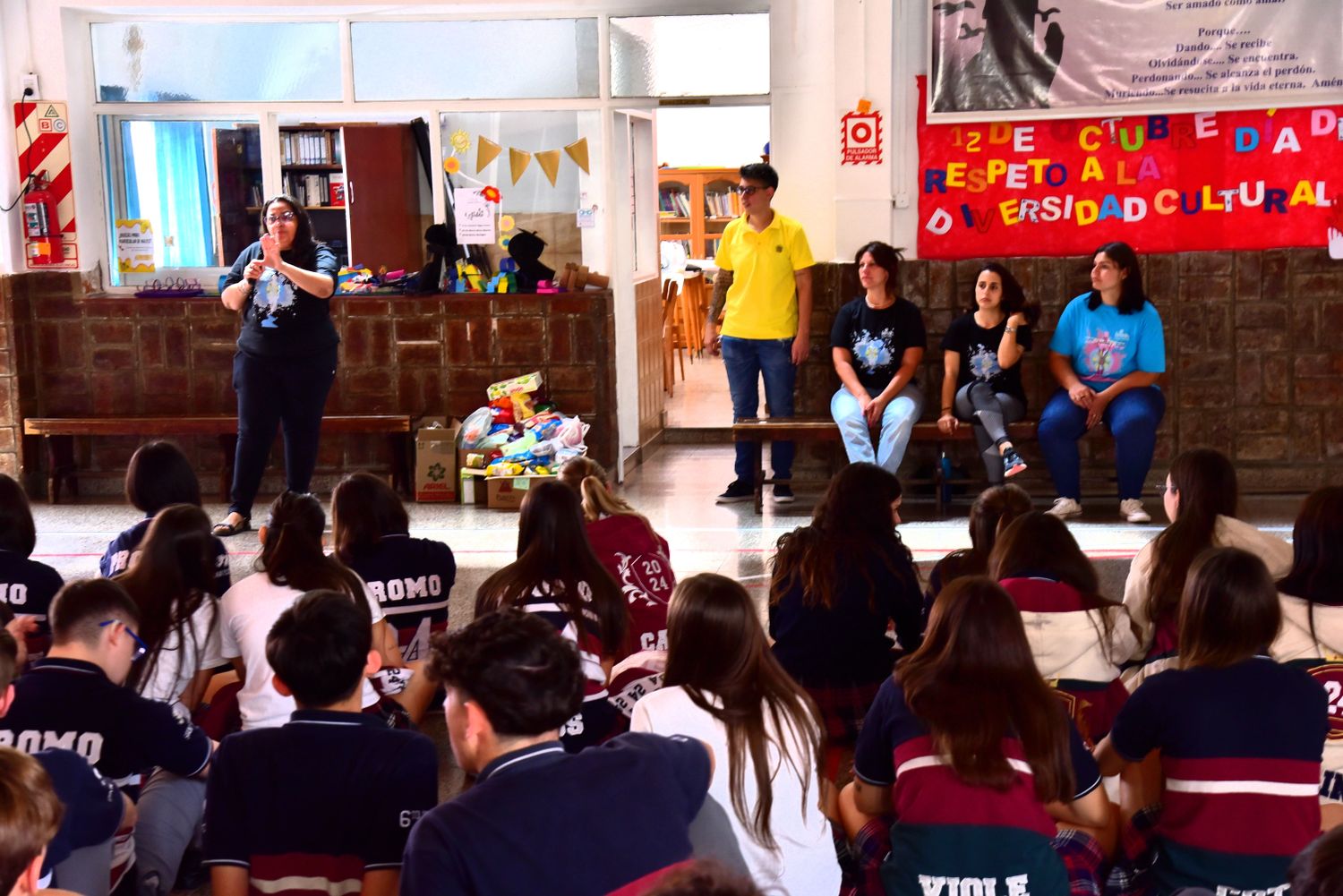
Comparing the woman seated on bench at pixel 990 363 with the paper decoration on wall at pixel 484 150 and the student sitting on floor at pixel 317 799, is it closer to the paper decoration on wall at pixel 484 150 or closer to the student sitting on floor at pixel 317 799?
the paper decoration on wall at pixel 484 150

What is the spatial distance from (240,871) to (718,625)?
0.97m

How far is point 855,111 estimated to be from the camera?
793 cm

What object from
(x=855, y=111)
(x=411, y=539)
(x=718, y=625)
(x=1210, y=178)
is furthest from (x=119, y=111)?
(x=718, y=625)

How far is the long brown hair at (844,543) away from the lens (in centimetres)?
403

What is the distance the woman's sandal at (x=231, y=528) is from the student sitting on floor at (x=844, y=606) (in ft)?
13.2

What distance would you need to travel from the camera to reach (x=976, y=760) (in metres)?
2.65

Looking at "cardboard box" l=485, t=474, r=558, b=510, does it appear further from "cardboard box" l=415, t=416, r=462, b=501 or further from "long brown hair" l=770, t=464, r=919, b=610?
"long brown hair" l=770, t=464, r=919, b=610

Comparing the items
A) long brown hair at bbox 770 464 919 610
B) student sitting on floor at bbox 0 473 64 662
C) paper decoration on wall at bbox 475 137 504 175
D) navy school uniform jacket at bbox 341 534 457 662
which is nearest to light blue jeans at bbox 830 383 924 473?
paper decoration on wall at bbox 475 137 504 175

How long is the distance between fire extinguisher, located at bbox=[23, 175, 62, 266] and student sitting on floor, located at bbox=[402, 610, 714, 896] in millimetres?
7093

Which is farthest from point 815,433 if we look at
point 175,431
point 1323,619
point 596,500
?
point 1323,619

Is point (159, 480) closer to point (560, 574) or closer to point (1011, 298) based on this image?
point (560, 574)

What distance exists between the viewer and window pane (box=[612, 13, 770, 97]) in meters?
8.58

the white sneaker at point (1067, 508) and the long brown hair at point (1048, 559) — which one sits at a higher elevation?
the long brown hair at point (1048, 559)

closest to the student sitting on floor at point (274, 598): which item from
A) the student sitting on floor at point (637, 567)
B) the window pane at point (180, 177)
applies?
the student sitting on floor at point (637, 567)
